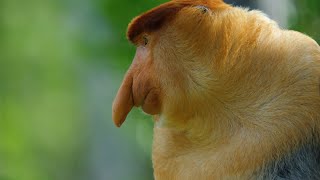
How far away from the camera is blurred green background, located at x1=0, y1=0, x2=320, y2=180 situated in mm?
4172

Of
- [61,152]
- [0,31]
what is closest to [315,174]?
[61,152]

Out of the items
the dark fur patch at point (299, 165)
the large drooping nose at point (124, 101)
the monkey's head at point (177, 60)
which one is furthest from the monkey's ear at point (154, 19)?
the dark fur patch at point (299, 165)

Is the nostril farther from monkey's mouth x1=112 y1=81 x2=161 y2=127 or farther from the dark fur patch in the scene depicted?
the dark fur patch

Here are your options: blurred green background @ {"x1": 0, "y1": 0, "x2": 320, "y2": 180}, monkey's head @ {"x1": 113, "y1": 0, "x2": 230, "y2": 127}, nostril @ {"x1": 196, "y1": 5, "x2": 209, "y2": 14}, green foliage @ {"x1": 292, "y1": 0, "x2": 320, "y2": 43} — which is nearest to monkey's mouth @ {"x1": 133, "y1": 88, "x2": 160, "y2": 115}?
monkey's head @ {"x1": 113, "y1": 0, "x2": 230, "y2": 127}

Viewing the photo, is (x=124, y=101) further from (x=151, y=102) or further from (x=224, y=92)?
(x=224, y=92)

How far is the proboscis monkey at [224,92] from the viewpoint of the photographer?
2023 mm

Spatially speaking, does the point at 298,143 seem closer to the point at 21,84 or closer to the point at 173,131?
the point at 173,131

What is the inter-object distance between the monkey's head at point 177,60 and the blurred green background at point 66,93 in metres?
1.78

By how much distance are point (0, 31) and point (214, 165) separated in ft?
9.88

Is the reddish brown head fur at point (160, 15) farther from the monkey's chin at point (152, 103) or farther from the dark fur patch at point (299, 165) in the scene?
the dark fur patch at point (299, 165)

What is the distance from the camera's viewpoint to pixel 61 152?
15.3 feet

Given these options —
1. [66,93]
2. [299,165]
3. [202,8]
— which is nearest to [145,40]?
[202,8]

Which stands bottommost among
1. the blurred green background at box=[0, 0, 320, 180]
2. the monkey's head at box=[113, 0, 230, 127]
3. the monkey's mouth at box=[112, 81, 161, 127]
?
the blurred green background at box=[0, 0, 320, 180]

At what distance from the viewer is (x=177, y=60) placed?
2.18 metres
